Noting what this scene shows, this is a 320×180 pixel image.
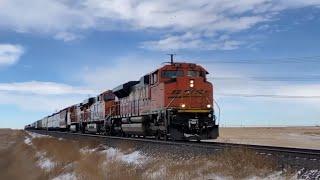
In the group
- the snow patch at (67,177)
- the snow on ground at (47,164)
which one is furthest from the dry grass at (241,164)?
the snow on ground at (47,164)

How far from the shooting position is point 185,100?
25891 mm

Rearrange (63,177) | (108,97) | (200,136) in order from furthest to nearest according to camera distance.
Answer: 1. (108,97)
2. (200,136)
3. (63,177)

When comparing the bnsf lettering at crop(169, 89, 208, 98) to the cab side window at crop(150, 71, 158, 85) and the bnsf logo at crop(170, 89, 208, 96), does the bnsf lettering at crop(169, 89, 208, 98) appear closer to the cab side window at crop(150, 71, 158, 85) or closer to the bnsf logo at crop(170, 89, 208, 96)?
the bnsf logo at crop(170, 89, 208, 96)

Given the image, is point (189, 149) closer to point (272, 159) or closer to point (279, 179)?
point (272, 159)

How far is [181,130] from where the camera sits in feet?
81.5

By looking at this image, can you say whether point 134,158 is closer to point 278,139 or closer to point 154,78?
point 154,78

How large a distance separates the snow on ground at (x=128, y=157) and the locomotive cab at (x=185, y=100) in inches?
98.6

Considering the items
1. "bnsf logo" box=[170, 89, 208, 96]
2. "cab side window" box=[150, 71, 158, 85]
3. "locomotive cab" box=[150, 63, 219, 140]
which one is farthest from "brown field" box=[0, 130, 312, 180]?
"cab side window" box=[150, 71, 158, 85]

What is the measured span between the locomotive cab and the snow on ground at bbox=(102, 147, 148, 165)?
2.51 meters

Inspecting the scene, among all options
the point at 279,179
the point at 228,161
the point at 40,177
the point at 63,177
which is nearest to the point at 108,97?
the point at 40,177

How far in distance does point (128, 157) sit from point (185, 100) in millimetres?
4617

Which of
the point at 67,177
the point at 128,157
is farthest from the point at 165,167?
the point at 67,177

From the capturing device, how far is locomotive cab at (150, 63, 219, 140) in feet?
81.4

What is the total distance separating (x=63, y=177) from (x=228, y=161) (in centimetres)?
1013
